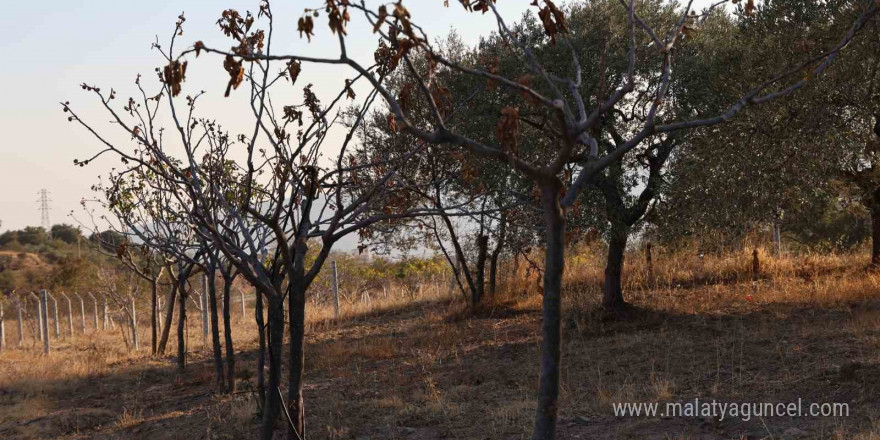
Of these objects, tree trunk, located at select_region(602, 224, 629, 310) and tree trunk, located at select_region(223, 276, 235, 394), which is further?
tree trunk, located at select_region(602, 224, 629, 310)

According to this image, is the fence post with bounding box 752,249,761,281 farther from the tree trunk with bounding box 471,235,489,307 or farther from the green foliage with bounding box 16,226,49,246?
the green foliage with bounding box 16,226,49,246

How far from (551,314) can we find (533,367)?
6.08m

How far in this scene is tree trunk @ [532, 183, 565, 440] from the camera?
424 centimetres

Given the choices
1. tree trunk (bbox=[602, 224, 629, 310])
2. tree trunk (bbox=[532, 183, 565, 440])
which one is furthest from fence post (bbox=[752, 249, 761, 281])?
tree trunk (bbox=[532, 183, 565, 440])

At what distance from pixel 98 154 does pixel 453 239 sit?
10006 mm

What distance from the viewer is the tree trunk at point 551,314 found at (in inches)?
167

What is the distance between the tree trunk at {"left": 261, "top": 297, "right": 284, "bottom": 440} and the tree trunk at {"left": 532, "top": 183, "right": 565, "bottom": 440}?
258cm

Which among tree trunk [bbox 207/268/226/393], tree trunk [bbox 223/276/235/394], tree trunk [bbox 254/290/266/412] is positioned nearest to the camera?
tree trunk [bbox 254/290/266/412]

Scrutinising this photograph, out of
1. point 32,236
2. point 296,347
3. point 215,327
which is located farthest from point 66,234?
point 296,347

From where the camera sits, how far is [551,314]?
4289 mm

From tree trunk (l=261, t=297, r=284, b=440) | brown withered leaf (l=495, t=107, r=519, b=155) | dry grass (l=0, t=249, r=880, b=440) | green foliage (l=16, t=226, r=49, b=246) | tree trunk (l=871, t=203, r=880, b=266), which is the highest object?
green foliage (l=16, t=226, r=49, b=246)

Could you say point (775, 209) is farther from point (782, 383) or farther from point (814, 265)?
point (814, 265)

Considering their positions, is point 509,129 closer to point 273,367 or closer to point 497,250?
point 273,367

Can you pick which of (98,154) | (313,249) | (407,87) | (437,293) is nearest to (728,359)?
(407,87)
